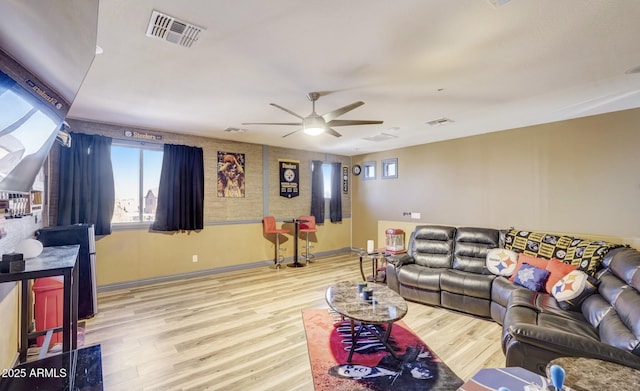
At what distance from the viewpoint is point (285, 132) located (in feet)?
16.3

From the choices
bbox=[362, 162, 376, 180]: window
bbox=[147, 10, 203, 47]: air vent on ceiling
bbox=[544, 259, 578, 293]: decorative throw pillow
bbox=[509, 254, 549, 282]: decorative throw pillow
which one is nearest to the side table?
bbox=[509, 254, 549, 282]: decorative throw pillow

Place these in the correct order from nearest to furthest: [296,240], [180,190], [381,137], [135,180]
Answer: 1. [135,180]
2. [180,190]
3. [381,137]
4. [296,240]

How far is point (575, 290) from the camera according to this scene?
9.05 feet

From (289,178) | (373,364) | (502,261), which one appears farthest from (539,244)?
(289,178)

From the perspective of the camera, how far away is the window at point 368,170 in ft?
23.6

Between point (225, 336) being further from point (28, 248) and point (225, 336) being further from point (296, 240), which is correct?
point (296, 240)

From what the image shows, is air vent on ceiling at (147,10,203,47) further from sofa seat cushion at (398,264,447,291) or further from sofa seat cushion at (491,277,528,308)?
sofa seat cushion at (491,277,528,308)

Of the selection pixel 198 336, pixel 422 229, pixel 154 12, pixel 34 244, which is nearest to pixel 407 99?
pixel 422 229

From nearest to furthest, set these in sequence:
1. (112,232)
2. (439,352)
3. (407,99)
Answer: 1. (439,352)
2. (407,99)
3. (112,232)

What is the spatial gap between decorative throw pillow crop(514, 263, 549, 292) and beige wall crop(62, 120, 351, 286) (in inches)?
174

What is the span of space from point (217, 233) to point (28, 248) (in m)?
3.36

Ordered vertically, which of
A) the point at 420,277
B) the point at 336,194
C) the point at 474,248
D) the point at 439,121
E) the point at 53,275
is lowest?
the point at 420,277

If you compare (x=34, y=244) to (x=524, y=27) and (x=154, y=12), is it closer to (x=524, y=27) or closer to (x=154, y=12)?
(x=154, y=12)

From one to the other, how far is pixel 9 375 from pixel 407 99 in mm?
3989
